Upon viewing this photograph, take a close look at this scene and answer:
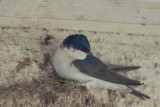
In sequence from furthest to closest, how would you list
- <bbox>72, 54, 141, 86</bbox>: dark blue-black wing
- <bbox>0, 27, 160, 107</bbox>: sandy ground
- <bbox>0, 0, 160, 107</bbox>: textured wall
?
<bbox>0, 27, 160, 107</bbox>: sandy ground, <bbox>72, 54, 141, 86</bbox>: dark blue-black wing, <bbox>0, 0, 160, 107</bbox>: textured wall

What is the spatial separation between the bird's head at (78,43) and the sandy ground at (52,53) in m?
0.30

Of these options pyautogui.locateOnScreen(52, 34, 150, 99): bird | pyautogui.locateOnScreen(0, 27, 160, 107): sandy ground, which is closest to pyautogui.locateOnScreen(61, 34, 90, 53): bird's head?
pyautogui.locateOnScreen(52, 34, 150, 99): bird

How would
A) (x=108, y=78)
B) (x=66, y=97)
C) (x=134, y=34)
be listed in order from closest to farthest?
(x=66, y=97), (x=108, y=78), (x=134, y=34)

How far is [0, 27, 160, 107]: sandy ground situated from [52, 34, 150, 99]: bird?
150 mm

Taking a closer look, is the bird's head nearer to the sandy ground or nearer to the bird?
→ the bird

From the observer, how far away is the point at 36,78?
3.45 meters

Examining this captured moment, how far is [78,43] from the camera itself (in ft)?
10.7

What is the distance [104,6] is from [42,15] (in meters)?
0.53

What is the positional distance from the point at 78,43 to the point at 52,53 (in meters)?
0.43

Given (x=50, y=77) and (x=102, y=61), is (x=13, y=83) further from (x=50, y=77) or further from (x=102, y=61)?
(x=102, y=61)

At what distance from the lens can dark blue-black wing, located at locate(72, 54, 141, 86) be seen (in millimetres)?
3238

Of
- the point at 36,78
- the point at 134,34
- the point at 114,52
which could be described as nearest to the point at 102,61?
the point at 114,52

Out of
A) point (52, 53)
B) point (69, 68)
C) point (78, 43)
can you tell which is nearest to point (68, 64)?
point (69, 68)

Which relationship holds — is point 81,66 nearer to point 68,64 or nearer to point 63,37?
point 68,64
